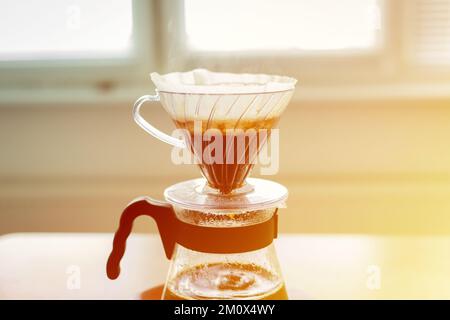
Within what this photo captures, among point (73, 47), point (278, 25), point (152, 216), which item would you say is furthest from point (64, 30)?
point (152, 216)

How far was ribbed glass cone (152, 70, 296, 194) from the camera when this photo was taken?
684 millimetres

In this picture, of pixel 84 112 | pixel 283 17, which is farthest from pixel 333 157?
pixel 84 112

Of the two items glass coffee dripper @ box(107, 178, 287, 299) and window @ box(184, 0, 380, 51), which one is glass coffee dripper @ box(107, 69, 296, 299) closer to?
glass coffee dripper @ box(107, 178, 287, 299)

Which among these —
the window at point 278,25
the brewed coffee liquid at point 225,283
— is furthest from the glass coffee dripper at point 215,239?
the window at point 278,25

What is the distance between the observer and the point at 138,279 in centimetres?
91

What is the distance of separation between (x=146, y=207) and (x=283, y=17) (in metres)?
1.18

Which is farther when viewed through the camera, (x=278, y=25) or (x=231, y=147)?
(x=278, y=25)

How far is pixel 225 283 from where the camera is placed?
30.2 inches

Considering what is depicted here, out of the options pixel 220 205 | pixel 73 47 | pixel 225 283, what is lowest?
pixel 225 283

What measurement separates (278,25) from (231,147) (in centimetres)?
116

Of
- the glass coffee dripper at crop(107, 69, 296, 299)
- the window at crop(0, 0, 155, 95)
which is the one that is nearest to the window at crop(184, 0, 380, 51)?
the window at crop(0, 0, 155, 95)

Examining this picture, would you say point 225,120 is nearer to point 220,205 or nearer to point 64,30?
point 220,205

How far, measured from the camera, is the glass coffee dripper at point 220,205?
70 cm

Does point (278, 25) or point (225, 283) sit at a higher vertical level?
point (278, 25)
